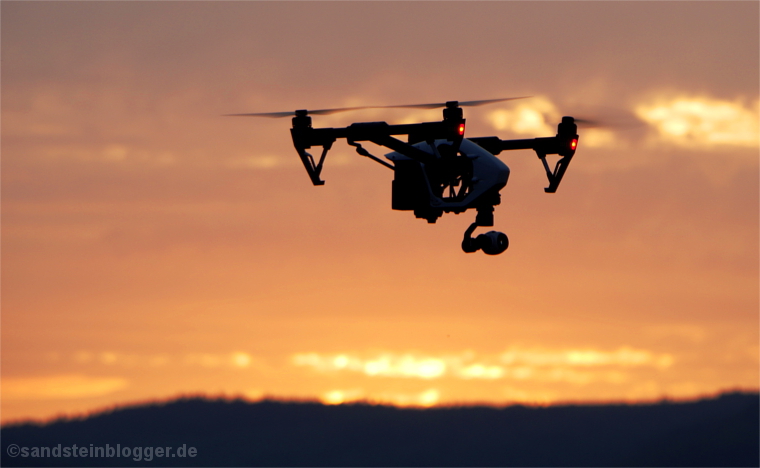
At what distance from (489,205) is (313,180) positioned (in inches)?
213

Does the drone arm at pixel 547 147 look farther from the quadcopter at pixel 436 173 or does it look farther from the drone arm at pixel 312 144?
the drone arm at pixel 312 144

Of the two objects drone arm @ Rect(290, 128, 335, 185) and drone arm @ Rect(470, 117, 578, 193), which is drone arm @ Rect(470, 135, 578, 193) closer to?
drone arm @ Rect(470, 117, 578, 193)

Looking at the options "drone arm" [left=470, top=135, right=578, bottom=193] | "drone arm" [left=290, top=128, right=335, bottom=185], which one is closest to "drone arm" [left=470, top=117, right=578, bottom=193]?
"drone arm" [left=470, top=135, right=578, bottom=193]

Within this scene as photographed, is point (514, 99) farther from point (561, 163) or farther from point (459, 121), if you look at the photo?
point (561, 163)

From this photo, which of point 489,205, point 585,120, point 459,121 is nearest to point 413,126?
point 459,121

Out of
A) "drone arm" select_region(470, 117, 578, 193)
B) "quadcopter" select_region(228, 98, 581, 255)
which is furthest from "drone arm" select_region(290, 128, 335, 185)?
"drone arm" select_region(470, 117, 578, 193)

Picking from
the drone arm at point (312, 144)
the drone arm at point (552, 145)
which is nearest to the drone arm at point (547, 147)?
the drone arm at point (552, 145)

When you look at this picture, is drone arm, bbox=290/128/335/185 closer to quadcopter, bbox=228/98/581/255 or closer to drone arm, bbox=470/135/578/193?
quadcopter, bbox=228/98/581/255

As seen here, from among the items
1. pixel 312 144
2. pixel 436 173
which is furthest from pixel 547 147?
pixel 312 144

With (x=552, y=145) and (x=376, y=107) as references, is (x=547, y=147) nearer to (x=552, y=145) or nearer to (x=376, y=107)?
(x=552, y=145)

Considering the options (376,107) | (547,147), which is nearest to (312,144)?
(376,107)

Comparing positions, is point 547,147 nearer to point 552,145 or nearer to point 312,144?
point 552,145

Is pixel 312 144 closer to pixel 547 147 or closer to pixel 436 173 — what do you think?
pixel 436 173

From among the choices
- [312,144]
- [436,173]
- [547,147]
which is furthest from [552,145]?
[312,144]
